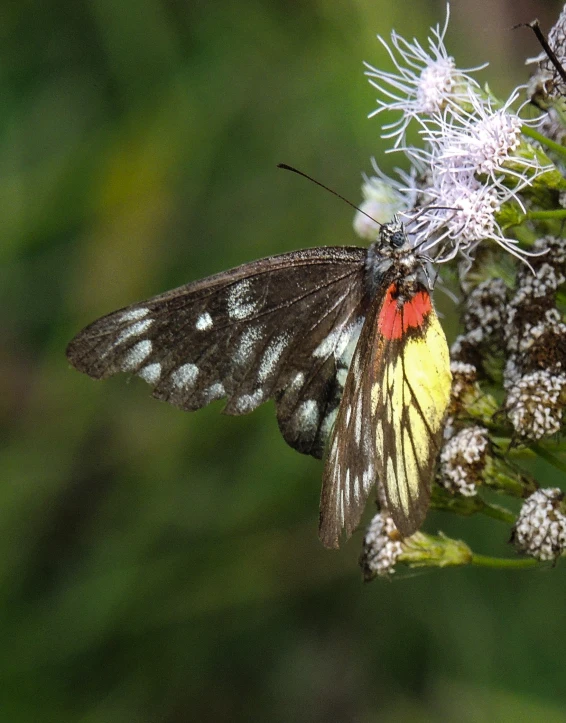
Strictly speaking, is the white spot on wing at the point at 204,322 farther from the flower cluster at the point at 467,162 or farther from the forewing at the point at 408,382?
the flower cluster at the point at 467,162

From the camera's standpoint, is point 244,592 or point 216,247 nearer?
point 244,592

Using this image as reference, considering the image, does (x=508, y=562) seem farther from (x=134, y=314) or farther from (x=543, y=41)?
(x=543, y=41)

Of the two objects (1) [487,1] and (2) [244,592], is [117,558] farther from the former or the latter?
(1) [487,1]

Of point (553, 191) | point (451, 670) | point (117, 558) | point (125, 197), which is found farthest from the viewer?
point (125, 197)

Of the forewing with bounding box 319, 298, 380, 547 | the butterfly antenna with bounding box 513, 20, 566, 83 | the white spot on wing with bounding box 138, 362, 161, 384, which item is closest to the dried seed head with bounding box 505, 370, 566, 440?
the forewing with bounding box 319, 298, 380, 547

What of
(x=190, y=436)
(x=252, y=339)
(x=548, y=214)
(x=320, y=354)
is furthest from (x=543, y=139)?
(x=190, y=436)

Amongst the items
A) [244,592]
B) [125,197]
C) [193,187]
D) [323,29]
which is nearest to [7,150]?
[125,197]
